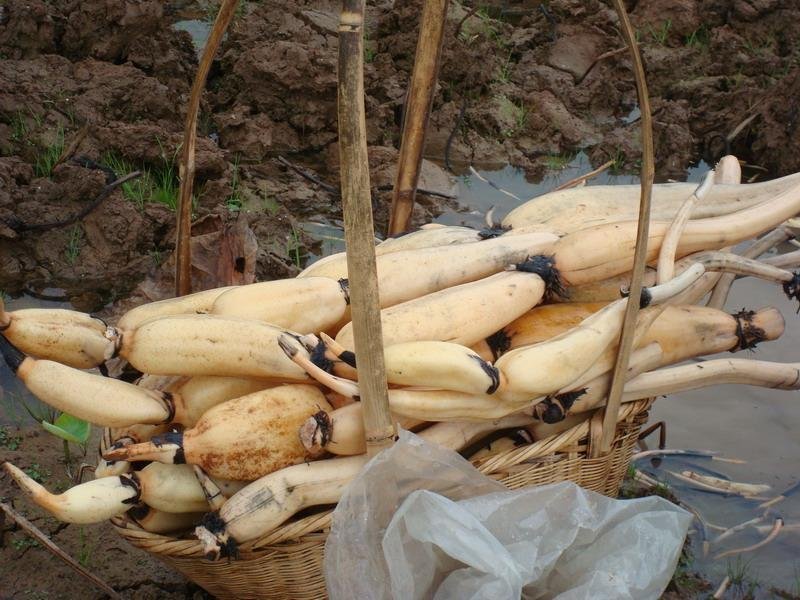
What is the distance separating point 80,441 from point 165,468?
26.1 inches

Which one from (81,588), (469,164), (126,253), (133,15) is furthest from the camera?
(469,164)

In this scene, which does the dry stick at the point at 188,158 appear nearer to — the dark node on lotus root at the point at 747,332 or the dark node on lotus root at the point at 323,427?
the dark node on lotus root at the point at 323,427

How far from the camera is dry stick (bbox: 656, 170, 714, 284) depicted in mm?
2270

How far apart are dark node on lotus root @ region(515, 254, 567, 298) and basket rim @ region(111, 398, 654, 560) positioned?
34 cm

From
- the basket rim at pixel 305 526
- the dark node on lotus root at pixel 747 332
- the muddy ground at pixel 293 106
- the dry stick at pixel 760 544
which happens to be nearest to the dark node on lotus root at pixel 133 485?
the basket rim at pixel 305 526

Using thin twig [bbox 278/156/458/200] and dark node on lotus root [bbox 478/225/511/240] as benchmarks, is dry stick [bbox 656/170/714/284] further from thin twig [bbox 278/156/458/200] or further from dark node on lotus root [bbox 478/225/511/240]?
thin twig [bbox 278/156/458/200]

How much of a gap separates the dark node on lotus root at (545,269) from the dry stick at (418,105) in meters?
0.70

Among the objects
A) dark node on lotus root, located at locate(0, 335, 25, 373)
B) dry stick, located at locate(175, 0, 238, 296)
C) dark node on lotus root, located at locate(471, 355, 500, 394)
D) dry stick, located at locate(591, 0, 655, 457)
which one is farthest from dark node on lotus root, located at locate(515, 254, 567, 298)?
dark node on lotus root, located at locate(0, 335, 25, 373)

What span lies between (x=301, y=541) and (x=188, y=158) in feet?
3.55

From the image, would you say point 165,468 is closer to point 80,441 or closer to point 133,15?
point 80,441

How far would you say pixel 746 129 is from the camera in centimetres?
526

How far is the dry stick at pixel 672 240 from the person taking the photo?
2270 millimetres

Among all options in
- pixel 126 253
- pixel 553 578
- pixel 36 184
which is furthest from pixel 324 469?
pixel 36 184

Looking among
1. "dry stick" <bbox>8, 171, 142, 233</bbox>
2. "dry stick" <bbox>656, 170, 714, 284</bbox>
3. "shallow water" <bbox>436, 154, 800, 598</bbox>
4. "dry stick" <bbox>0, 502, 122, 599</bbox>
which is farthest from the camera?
"dry stick" <bbox>8, 171, 142, 233</bbox>
